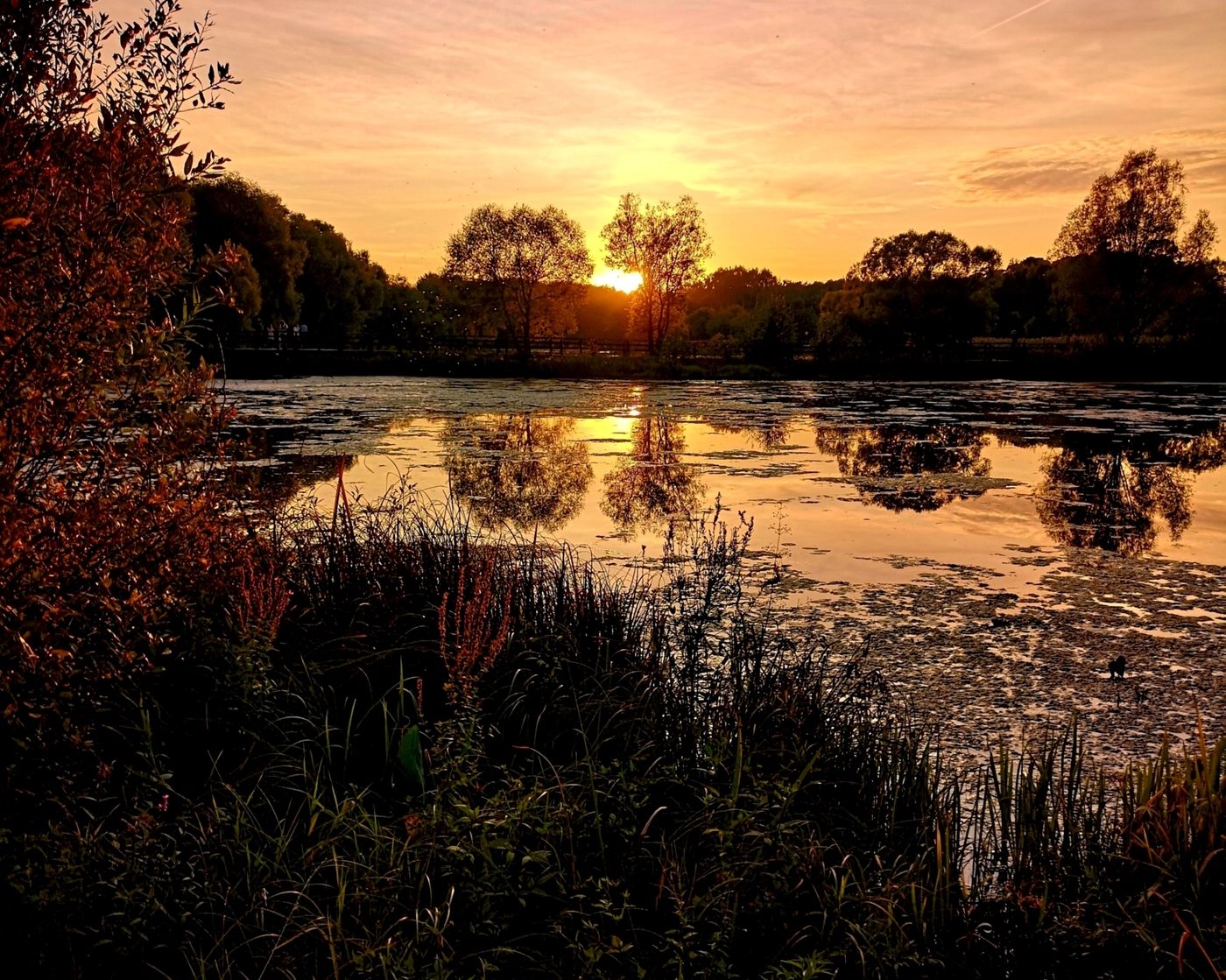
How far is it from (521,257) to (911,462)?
46.1m

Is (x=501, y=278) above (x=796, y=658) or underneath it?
above

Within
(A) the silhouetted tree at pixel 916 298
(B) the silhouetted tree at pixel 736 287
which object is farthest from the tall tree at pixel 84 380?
(B) the silhouetted tree at pixel 736 287

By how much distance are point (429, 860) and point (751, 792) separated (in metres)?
1.60

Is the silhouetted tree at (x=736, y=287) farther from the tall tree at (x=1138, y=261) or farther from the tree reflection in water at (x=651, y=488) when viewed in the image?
the tree reflection in water at (x=651, y=488)

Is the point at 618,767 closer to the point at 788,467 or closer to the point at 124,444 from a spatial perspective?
the point at 124,444

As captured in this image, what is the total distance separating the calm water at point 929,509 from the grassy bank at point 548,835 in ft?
3.94

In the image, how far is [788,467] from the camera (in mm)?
17484

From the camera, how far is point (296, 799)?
15.1 ft

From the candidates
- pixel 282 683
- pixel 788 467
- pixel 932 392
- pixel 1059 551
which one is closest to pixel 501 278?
pixel 932 392

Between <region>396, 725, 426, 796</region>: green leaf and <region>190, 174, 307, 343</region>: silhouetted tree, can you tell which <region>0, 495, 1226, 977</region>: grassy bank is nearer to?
<region>396, 725, 426, 796</region>: green leaf

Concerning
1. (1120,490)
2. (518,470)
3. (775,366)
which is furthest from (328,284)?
(1120,490)

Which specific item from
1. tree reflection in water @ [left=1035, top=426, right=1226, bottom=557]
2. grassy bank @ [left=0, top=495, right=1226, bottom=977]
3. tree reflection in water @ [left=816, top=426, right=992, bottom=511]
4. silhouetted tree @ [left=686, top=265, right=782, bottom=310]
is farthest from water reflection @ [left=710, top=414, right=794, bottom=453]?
silhouetted tree @ [left=686, top=265, right=782, bottom=310]

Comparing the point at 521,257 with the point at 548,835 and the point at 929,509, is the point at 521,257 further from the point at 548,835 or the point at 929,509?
the point at 548,835

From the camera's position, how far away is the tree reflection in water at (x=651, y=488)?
12312mm
